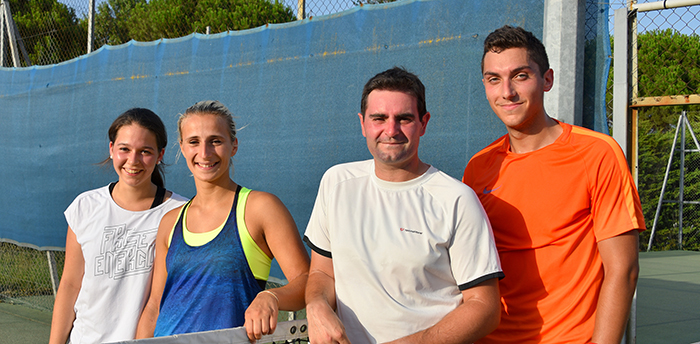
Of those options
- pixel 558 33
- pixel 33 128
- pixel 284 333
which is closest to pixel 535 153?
pixel 558 33

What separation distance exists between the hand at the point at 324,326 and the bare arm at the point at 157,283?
2.38ft

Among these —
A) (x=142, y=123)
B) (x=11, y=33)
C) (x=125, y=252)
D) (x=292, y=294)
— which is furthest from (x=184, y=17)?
(x=292, y=294)

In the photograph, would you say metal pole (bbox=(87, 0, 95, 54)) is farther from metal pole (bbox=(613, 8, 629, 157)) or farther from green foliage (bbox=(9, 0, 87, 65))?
metal pole (bbox=(613, 8, 629, 157))

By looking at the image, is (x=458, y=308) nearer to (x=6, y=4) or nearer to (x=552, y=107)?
(x=552, y=107)

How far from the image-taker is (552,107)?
8.02 feet

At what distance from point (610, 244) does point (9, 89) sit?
5.79 m

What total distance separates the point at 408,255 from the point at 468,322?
0.25 m

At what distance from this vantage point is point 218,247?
6.43 feet

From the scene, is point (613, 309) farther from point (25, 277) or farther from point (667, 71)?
point (667, 71)

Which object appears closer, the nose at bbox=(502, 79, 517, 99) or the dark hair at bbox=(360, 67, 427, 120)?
the dark hair at bbox=(360, 67, 427, 120)

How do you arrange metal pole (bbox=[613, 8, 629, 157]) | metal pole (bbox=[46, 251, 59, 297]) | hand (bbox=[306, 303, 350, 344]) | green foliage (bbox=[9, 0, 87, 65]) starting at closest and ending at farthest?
1. hand (bbox=[306, 303, 350, 344])
2. metal pole (bbox=[613, 8, 629, 157])
3. metal pole (bbox=[46, 251, 59, 297])
4. green foliage (bbox=[9, 0, 87, 65])

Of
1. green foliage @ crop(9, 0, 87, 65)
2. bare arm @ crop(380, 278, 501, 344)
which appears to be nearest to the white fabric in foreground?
bare arm @ crop(380, 278, 501, 344)

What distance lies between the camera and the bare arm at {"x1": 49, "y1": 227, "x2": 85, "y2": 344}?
2441mm

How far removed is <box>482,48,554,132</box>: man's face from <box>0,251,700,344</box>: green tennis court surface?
465 cm
